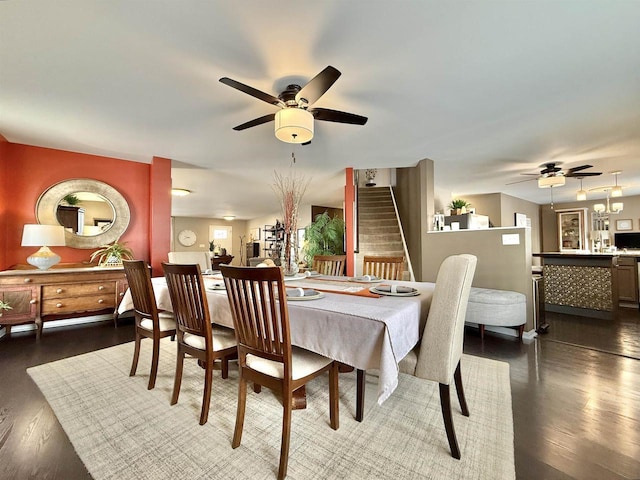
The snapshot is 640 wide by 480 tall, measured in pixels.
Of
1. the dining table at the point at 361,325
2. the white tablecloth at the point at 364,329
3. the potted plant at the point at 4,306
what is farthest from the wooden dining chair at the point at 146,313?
the potted plant at the point at 4,306

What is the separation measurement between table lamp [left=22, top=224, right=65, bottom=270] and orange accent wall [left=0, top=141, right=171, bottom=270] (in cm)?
32

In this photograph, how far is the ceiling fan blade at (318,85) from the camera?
5.74 feet

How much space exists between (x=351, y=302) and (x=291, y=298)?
13.9 inches

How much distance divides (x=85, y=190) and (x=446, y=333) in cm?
487

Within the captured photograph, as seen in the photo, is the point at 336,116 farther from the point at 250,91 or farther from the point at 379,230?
the point at 379,230

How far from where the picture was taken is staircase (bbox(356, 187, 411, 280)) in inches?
219

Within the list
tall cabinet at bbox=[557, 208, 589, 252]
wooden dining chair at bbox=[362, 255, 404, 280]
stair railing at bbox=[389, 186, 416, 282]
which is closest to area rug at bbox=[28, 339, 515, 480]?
wooden dining chair at bbox=[362, 255, 404, 280]

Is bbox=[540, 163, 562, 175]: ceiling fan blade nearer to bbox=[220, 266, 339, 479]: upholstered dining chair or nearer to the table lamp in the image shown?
bbox=[220, 266, 339, 479]: upholstered dining chair

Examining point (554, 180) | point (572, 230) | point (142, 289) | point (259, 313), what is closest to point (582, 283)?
point (554, 180)

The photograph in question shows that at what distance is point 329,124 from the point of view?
3.12 meters

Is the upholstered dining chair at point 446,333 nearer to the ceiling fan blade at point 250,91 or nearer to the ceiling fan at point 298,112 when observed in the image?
the ceiling fan at point 298,112

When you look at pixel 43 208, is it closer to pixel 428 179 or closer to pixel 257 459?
pixel 257 459

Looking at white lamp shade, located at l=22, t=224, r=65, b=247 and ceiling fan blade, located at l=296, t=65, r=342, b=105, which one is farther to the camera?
white lamp shade, located at l=22, t=224, r=65, b=247

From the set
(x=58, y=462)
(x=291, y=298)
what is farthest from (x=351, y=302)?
(x=58, y=462)
